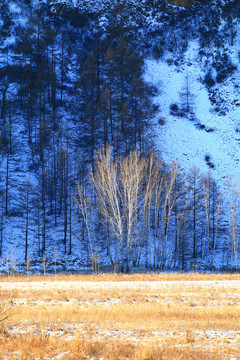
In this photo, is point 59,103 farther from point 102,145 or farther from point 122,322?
point 122,322

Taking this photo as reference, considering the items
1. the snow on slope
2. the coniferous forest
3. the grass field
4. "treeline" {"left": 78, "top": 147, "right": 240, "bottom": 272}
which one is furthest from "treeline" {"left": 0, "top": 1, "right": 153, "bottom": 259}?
the grass field

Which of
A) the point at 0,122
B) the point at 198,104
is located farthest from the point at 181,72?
the point at 0,122

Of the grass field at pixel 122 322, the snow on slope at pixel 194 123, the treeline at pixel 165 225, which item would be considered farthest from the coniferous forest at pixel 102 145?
the grass field at pixel 122 322

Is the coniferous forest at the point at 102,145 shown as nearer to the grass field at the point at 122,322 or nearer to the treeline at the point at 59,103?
the treeline at the point at 59,103

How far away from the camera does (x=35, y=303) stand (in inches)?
524

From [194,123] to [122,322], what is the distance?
4917 centimetres

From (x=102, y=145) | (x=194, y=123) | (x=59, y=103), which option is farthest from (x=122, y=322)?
(x=59, y=103)

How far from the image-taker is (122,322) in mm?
10836

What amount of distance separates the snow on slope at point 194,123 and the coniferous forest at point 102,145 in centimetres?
141

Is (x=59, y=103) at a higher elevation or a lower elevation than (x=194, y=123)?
higher

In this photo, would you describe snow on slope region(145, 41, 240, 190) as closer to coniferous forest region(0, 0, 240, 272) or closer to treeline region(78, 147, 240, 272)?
coniferous forest region(0, 0, 240, 272)

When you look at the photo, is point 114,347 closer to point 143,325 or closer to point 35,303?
point 143,325

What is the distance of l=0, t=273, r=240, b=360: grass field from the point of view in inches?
298

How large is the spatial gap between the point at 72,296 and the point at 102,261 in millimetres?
20753
